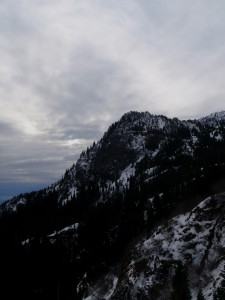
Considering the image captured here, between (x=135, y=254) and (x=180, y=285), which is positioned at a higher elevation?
(x=135, y=254)

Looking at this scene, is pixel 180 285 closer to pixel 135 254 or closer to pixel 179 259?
pixel 179 259

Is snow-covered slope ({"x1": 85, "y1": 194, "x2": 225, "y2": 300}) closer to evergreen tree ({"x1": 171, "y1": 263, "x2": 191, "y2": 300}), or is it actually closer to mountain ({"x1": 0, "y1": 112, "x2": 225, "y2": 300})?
mountain ({"x1": 0, "y1": 112, "x2": 225, "y2": 300})

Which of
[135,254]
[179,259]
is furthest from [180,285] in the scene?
[135,254]

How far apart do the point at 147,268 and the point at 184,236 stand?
8.44 m

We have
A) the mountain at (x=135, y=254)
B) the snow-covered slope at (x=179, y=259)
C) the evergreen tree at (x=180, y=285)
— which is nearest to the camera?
the evergreen tree at (x=180, y=285)

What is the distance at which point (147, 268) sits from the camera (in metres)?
56.7

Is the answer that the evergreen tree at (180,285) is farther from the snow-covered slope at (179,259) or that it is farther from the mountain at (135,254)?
the snow-covered slope at (179,259)

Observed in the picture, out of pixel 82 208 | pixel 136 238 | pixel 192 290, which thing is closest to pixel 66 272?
pixel 136 238

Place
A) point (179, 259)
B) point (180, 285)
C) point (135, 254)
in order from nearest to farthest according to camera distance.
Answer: point (180, 285)
point (179, 259)
point (135, 254)

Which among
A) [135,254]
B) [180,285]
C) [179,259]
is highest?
[135,254]

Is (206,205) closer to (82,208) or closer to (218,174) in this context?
(218,174)

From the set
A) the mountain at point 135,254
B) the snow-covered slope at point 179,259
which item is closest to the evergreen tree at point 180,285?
the mountain at point 135,254

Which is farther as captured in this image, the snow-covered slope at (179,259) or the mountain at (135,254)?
the mountain at (135,254)

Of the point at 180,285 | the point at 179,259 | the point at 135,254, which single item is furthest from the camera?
the point at 135,254
